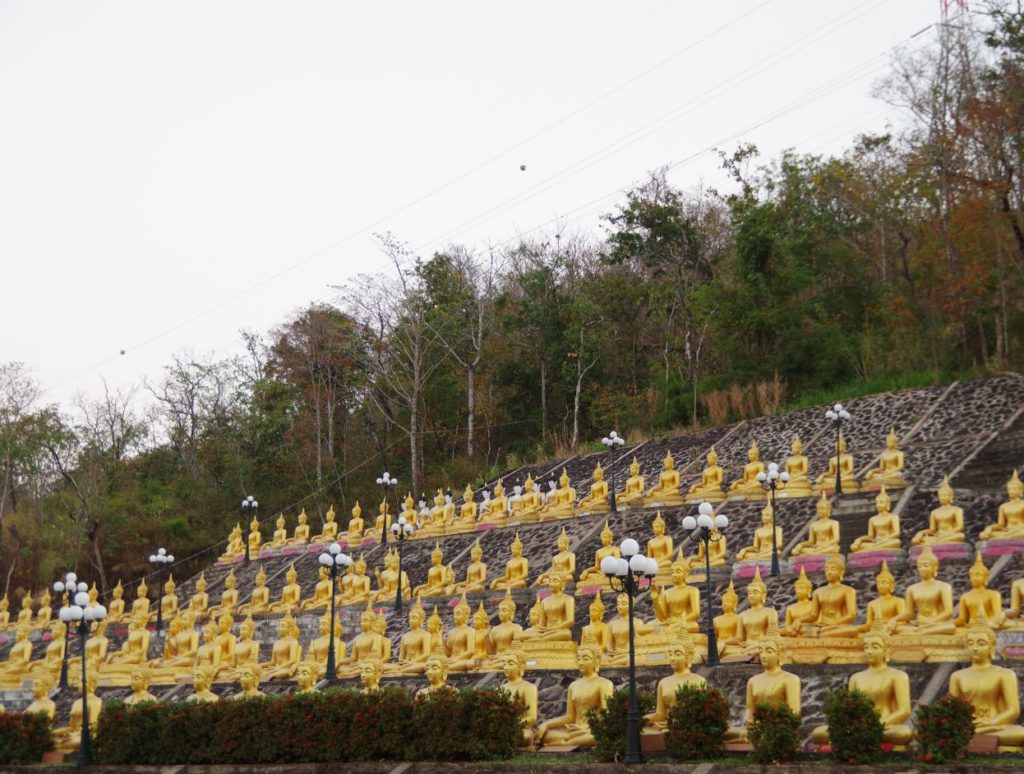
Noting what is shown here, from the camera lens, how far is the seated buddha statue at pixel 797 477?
22.2 metres

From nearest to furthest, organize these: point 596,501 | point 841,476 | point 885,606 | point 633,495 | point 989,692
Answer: point 989,692, point 885,606, point 841,476, point 633,495, point 596,501

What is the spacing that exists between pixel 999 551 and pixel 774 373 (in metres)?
15.4

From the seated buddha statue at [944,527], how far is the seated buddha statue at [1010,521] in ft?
1.13

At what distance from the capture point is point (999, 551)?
→ 16469 mm

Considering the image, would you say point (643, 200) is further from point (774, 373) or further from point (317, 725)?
point (317, 725)

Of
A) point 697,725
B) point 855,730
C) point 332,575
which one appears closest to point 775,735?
point 855,730

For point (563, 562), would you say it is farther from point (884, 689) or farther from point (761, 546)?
point (884, 689)

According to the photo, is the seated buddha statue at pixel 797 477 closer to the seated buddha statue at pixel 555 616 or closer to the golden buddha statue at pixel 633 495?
the golden buddha statue at pixel 633 495

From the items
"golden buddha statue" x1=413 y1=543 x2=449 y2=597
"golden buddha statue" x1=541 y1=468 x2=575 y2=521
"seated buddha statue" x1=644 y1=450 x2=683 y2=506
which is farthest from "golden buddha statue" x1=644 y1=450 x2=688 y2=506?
"golden buddha statue" x1=413 y1=543 x2=449 y2=597

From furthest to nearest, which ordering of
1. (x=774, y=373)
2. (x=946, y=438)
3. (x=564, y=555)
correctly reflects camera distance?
1. (x=774, y=373)
2. (x=946, y=438)
3. (x=564, y=555)

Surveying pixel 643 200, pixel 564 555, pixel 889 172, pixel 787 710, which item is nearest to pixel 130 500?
pixel 643 200

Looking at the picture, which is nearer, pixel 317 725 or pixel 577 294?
pixel 317 725

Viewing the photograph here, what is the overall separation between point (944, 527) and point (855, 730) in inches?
306

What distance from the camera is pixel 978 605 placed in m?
13.3
